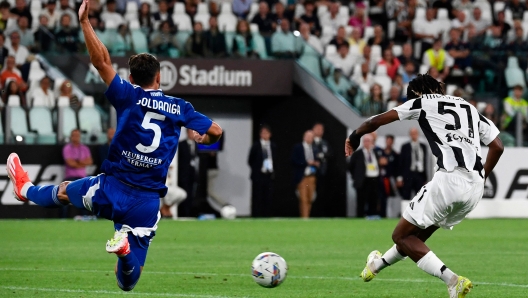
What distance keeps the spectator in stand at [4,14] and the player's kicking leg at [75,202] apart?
14759 millimetres

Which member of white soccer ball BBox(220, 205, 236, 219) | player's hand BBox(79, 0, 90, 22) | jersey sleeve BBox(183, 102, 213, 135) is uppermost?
player's hand BBox(79, 0, 90, 22)

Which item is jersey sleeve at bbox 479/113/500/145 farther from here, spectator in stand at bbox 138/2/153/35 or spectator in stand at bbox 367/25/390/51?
spectator in stand at bbox 367/25/390/51

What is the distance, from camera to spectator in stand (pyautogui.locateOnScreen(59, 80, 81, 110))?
21.5m

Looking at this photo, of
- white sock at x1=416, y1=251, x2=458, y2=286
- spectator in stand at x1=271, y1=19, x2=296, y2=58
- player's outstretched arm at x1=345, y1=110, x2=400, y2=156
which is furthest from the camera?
spectator in stand at x1=271, y1=19, x2=296, y2=58

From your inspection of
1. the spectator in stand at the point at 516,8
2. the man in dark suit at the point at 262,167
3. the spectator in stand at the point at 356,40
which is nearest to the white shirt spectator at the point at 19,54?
the man in dark suit at the point at 262,167

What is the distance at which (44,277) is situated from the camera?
10.6 metres

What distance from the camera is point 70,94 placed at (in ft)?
71.2

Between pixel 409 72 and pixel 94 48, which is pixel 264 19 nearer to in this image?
pixel 409 72

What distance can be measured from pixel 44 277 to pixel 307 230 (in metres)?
8.60

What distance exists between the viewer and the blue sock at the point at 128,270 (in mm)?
7699

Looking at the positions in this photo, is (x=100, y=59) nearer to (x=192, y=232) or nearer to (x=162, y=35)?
(x=192, y=232)

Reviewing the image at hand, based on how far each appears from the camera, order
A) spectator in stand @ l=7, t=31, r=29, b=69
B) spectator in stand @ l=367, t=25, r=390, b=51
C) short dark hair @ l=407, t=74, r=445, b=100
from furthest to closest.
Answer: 1. spectator in stand @ l=367, t=25, r=390, b=51
2. spectator in stand @ l=7, t=31, r=29, b=69
3. short dark hair @ l=407, t=74, r=445, b=100

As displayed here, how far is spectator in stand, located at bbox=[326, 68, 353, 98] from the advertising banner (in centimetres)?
100

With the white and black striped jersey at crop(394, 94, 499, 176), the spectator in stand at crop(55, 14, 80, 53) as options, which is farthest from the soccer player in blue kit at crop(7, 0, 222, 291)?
the spectator in stand at crop(55, 14, 80, 53)
